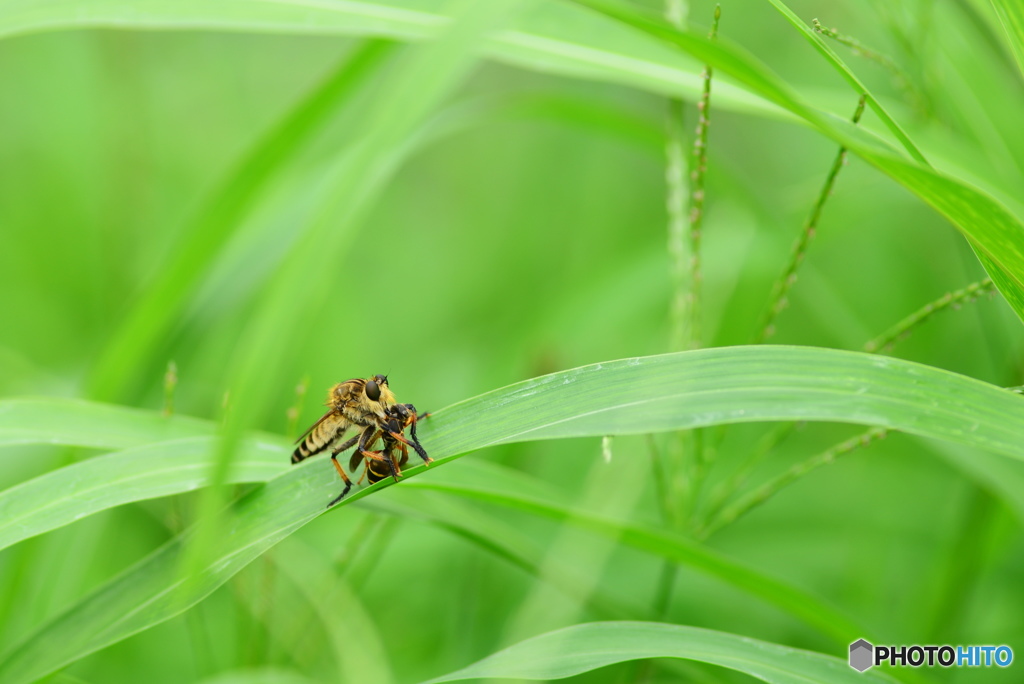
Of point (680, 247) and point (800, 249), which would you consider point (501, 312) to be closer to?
point (680, 247)

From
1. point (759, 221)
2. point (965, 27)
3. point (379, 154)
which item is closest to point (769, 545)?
point (759, 221)

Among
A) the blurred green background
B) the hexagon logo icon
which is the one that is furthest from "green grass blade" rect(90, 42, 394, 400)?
the hexagon logo icon

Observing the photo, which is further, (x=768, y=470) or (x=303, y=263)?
(x=768, y=470)

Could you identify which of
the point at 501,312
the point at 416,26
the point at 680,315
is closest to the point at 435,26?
the point at 416,26

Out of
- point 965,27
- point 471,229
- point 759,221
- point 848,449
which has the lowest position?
point 848,449

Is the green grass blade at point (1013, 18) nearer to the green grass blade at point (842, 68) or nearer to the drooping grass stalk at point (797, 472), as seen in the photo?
the green grass blade at point (842, 68)

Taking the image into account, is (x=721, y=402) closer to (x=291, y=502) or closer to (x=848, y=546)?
(x=291, y=502)

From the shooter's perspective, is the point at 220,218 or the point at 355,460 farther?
the point at 220,218
